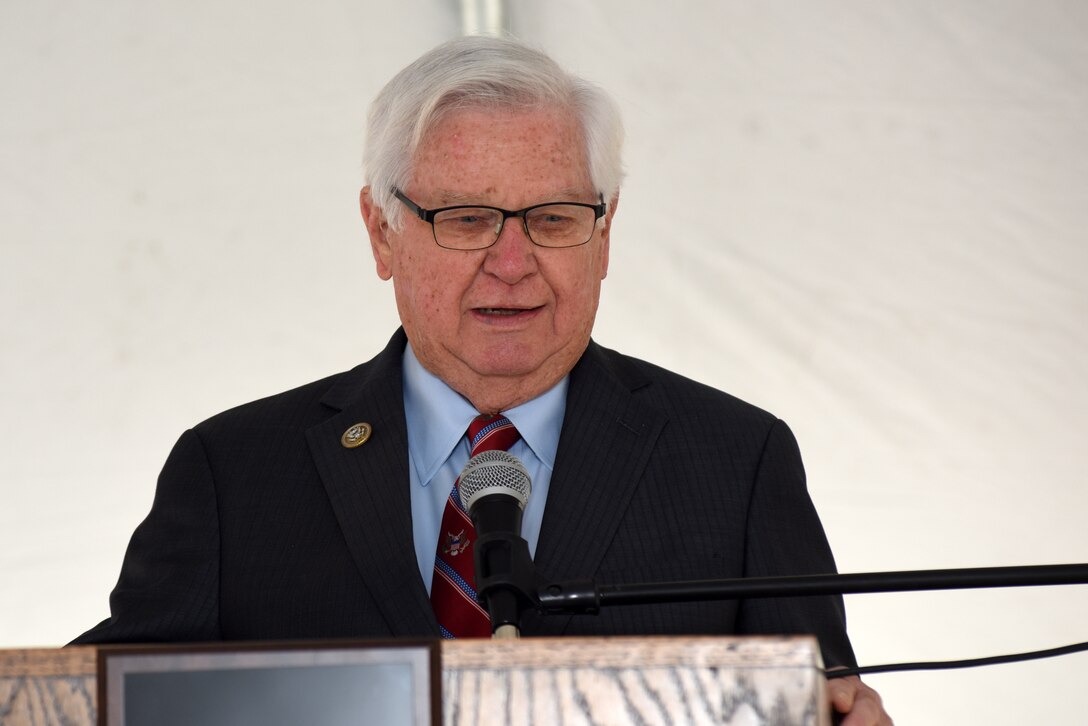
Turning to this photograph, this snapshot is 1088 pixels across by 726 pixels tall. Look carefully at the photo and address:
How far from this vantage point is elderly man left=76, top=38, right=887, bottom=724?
5.40 feet

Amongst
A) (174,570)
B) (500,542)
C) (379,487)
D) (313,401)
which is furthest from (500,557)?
(313,401)

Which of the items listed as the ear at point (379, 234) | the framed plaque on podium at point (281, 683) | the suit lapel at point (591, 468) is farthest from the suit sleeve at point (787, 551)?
the framed plaque on podium at point (281, 683)

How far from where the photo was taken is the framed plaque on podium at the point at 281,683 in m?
0.79

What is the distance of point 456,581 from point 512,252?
439mm

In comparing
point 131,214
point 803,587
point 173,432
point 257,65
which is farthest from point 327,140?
point 803,587

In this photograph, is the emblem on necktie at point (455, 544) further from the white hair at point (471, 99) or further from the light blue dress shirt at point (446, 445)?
the white hair at point (471, 99)

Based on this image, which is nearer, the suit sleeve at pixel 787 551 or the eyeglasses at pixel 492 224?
the suit sleeve at pixel 787 551

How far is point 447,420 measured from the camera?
181 cm

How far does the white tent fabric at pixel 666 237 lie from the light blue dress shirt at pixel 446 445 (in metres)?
0.85

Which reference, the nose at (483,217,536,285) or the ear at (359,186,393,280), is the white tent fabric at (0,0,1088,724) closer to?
the ear at (359,186,393,280)

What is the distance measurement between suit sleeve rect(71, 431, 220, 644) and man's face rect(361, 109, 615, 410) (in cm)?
38

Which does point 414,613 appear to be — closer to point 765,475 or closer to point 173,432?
point 765,475

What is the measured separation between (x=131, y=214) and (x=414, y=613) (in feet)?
4.70

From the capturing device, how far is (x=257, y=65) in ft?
8.93
